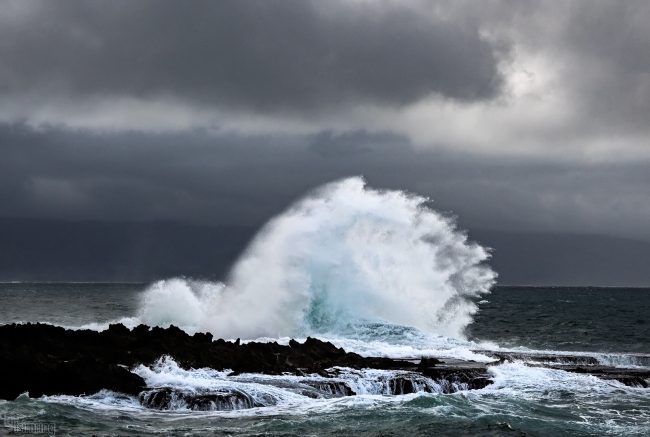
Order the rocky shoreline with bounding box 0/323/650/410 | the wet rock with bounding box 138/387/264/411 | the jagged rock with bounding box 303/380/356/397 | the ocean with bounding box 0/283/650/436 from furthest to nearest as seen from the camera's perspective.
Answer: the jagged rock with bounding box 303/380/356/397, the rocky shoreline with bounding box 0/323/650/410, the wet rock with bounding box 138/387/264/411, the ocean with bounding box 0/283/650/436

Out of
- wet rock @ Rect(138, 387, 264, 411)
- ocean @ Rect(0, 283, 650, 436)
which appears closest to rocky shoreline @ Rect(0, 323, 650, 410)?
wet rock @ Rect(138, 387, 264, 411)

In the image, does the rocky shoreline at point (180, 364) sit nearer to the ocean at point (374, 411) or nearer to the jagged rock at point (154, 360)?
the jagged rock at point (154, 360)

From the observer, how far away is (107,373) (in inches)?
702

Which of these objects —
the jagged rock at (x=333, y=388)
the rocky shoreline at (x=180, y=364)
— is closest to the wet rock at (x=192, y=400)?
the rocky shoreline at (x=180, y=364)

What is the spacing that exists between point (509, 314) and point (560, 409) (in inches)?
2293

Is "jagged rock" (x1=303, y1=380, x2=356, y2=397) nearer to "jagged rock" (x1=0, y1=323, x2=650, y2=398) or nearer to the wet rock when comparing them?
"jagged rock" (x1=0, y1=323, x2=650, y2=398)

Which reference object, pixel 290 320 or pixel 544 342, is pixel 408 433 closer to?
pixel 290 320

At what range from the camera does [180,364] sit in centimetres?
2066

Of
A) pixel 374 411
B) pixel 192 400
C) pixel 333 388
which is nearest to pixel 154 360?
pixel 192 400

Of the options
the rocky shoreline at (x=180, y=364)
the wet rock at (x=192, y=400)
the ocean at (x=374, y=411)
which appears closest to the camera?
the ocean at (x=374, y=411)

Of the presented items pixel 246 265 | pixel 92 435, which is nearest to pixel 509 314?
pixel 246 265

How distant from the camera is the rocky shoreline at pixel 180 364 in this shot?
57.0 ft

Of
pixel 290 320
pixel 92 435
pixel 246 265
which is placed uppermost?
pixel 246 265

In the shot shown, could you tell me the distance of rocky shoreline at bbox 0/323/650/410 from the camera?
17.4 m
